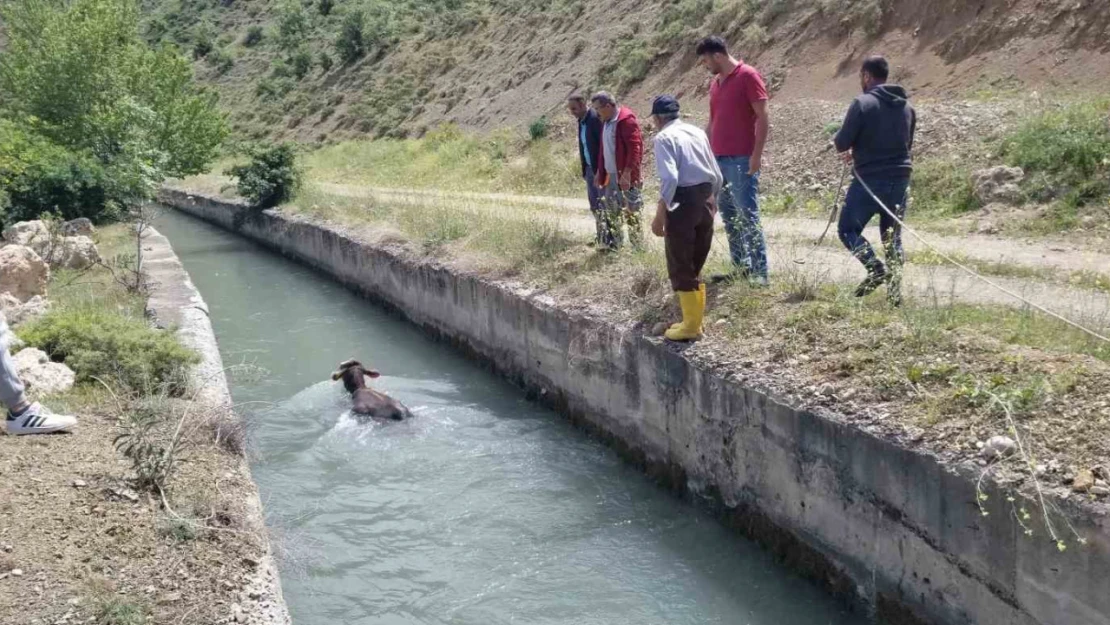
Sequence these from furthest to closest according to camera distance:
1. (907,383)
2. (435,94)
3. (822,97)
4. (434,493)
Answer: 1. (435,94)
2. (822,97)
3. (434,493)
4. (907,383)

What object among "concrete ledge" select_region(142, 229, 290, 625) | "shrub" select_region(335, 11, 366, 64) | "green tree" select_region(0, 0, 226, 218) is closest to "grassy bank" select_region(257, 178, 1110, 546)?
"concrete ledge" select_region(142, 229, 290, 625)

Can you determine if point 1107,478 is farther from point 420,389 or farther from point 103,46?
point 103,46

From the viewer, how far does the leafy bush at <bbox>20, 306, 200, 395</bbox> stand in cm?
759

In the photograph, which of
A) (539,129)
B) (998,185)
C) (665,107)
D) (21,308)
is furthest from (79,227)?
(998,185)

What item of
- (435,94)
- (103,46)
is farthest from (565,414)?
(435,94)

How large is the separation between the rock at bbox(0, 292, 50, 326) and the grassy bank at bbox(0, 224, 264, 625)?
2.47 m

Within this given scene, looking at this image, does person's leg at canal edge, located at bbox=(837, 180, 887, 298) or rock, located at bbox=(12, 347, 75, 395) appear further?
rock, located at bbox=(12, 347, 75, 395)

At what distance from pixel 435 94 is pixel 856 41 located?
23705 millimetres

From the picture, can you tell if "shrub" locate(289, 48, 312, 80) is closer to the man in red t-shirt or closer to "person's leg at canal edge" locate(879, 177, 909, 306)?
the man in red t-shirt

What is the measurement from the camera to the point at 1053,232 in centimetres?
1001

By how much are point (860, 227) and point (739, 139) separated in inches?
48.5

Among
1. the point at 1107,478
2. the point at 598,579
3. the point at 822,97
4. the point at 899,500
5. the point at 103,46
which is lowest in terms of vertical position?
the point at 598,579

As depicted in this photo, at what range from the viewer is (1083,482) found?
4.30 metres

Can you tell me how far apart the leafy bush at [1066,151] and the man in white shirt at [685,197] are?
559 cm
